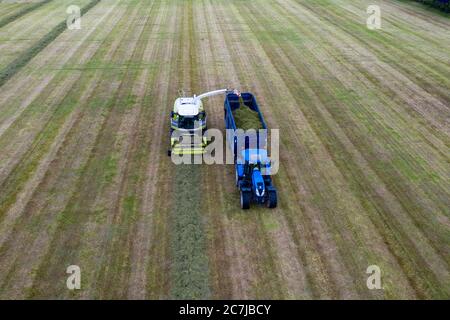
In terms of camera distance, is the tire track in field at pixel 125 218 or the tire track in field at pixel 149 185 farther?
the tire track in field at pixel 149 185

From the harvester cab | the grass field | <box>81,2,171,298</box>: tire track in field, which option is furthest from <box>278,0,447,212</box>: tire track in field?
<box>81,2,171,298</box>: tire track in field

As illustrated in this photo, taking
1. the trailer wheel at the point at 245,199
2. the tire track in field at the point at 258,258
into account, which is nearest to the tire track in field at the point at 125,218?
the tire track in field at the point at 258,258

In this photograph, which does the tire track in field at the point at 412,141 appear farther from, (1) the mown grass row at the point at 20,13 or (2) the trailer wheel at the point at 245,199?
(1) the mown grass row at the point at 20,13

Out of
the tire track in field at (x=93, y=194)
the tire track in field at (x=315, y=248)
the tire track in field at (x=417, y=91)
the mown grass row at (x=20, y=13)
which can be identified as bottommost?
the tire track in field at (x=315, y=248)

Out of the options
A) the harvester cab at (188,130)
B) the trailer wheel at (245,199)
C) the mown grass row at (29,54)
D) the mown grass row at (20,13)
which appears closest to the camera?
the trailer wheel at (245,199)

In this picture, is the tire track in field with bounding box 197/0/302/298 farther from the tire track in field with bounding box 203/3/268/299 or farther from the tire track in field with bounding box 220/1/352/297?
the tire track in field with bounding box 220/1/352/297

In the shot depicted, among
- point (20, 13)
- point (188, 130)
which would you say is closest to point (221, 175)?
point (188, 130)

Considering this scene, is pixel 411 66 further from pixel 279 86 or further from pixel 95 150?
pixel 95 150
